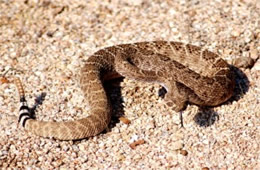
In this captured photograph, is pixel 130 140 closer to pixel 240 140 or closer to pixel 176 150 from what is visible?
pixel 176 150

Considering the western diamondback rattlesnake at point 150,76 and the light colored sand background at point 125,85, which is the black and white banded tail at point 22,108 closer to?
the western diamondback rattlesnake at point 150,76

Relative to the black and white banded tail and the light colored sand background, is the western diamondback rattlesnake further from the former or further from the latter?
the light colored sand background

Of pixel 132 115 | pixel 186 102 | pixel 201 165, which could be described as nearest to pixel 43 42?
pixel 132 115

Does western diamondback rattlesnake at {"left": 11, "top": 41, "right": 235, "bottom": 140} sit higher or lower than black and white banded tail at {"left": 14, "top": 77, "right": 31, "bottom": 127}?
lower

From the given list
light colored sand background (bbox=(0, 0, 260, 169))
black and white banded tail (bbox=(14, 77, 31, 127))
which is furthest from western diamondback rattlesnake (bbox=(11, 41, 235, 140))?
light colored sand background (bbox=(0, 0, 260, 169))

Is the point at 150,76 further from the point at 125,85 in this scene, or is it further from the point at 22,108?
the point at 22,108

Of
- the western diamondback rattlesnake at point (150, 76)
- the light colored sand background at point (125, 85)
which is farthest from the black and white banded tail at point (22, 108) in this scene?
the light colored sand background at point (125, 85)
